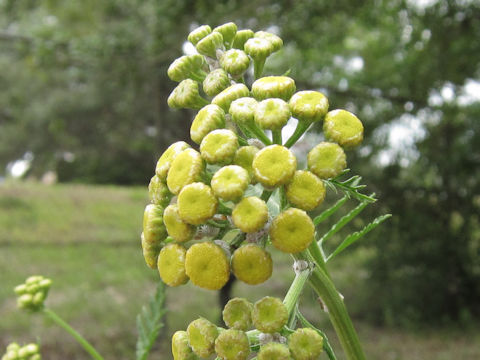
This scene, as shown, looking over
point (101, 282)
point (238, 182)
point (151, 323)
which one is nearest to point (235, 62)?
point (238, 182)

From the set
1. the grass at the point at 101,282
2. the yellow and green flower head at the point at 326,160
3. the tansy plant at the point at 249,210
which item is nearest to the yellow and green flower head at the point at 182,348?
the tansy plant at the point at 249,210

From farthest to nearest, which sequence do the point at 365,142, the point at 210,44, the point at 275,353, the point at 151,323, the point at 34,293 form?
the point at 365,142, the point at 34,293, the point at 151,323, the point at 210,44, the point at 275,353

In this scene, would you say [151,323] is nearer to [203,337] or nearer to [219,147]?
[203,337]

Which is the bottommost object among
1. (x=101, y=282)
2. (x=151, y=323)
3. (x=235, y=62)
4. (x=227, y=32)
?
(x=151, y=323)

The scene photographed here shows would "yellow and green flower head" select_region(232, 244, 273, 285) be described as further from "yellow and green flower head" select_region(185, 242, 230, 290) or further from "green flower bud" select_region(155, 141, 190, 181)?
"green flower bud" select_region(155, 141, 190, 181)

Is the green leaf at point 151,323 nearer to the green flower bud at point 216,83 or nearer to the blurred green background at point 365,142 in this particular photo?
the green flower bud at point 216,83

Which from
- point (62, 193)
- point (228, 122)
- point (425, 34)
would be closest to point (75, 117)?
point (62, 193)
